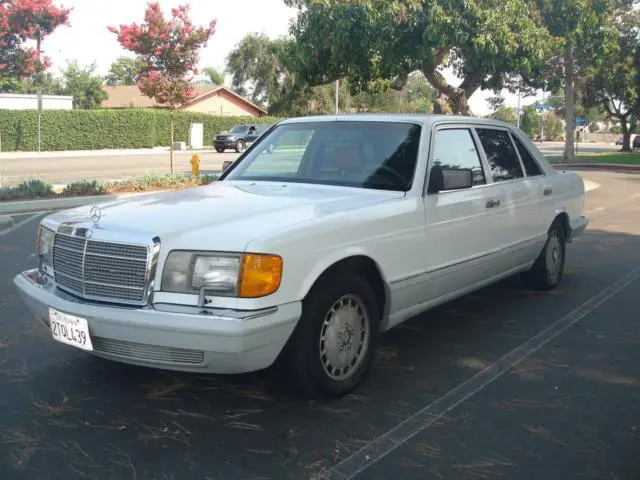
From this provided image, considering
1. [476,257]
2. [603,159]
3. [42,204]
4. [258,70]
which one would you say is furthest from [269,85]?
[476,257]

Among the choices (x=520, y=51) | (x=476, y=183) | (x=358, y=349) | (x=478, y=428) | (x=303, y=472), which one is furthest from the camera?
(x=520, y=51)

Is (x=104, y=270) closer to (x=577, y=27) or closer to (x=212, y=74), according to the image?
(x=577, y=27)

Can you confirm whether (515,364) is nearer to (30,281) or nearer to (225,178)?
(225,178)

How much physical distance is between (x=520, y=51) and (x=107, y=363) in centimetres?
1604

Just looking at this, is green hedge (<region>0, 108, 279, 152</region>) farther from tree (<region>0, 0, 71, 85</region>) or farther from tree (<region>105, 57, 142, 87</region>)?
tree (<region>105, 57, 142, 87</region>)

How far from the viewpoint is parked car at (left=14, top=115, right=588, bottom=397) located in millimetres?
3547

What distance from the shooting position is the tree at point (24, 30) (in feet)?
155

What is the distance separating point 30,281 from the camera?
4352 millimetres

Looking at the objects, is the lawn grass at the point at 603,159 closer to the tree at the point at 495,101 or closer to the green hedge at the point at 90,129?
the tree at the point at 495,101

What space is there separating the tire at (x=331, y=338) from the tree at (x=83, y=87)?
224ft

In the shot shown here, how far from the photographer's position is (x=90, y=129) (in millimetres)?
40750

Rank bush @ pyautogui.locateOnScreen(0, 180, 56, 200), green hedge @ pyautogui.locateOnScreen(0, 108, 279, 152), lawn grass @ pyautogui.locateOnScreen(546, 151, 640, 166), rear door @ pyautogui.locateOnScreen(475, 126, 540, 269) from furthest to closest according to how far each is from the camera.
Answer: green hedge @ pyautogui.locateOnScreen(0, 108, 279, 152) < lawn grass @ pyautogui.locateOnScreen(546, 151, 640, 166) < bush @ pyautogui.locateOnScreen(0, 180, 56, 200) < rear door @ pyautogui.locateOnScreen(475, 126, 540, 269)

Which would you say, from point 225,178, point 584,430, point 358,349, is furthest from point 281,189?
point 584,430

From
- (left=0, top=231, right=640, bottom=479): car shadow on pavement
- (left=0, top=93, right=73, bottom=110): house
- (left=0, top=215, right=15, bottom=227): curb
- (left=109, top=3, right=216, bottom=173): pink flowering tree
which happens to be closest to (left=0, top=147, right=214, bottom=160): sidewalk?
(left=0, top=93, right=73, bottom=110): house
